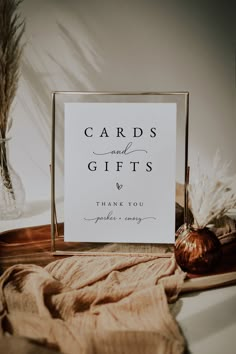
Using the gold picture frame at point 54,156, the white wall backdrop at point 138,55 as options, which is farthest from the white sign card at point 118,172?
the white wall backdrop at point 138,55

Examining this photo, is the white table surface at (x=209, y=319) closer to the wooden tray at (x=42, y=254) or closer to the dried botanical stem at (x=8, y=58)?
the wooden tray at (x=42, y=254)

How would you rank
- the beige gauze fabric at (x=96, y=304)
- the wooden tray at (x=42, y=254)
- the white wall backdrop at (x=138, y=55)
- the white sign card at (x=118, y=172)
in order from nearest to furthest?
the beige gauze fabric at (x=96, y=304), the wooden tray at (x=42, y=254), the white sign card at (x=118, y=172), the white wall backdrop at (x=138, y=55)

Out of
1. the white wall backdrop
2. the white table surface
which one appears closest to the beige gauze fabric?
the white table surface

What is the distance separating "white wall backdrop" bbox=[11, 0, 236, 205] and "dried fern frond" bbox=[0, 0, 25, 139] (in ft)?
0.08

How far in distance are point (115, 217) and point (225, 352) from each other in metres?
0.42

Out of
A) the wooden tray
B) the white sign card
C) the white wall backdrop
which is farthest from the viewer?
the white wall backdrop

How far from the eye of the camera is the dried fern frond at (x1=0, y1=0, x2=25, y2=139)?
1029 mm

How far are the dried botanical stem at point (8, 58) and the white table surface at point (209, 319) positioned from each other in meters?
0.57

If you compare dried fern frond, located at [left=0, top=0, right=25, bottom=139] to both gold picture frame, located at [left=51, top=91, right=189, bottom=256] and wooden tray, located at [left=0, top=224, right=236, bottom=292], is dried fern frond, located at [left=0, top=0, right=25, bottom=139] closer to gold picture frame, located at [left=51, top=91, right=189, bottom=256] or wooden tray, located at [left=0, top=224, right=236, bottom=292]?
gold picture frame, located at [left=51, top=91, right=189, bottom=256]

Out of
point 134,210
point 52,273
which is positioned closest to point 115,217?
point 134,210

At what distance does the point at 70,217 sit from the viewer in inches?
38.3

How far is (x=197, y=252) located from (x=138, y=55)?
1.81 ft

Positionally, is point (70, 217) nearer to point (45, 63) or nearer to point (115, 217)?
point (115, 217)

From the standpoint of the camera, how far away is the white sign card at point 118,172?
963 mm
